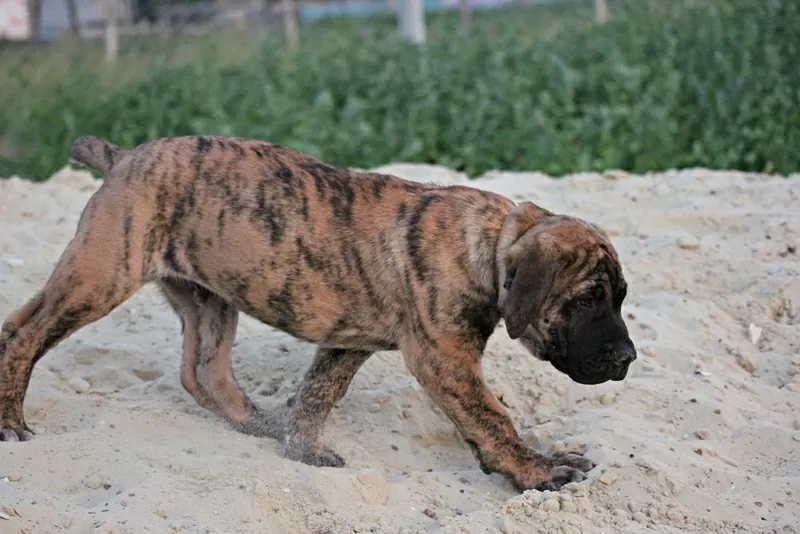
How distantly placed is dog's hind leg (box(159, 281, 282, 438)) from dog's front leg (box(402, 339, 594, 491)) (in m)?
1.26

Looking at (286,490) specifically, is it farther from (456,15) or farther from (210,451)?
(456,15)

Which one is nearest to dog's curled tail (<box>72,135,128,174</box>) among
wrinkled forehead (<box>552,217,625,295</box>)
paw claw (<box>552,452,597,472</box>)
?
wrinkled forehead (<box>552,217,625,295</box>)

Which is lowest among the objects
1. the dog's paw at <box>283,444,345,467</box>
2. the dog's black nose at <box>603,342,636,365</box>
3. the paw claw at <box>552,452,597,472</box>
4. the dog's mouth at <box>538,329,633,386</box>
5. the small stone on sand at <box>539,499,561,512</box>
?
the dog's paw at <box>283,444,345,467</box>

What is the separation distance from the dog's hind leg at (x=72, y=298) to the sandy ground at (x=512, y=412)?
10.6 inches

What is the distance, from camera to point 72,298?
5809 mm

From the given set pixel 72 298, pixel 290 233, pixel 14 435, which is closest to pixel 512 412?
pixel 290 233

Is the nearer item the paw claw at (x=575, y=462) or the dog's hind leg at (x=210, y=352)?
the paw claw at (x=575, y=462)

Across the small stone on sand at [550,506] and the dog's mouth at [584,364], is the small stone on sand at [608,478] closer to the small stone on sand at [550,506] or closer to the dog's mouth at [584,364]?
the small stone on sand at [550,506]

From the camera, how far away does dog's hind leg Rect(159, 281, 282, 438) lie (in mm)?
6473

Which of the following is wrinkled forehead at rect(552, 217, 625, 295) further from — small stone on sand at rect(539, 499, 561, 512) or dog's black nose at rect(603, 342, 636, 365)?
small stone on sand at rect(539, 499, 561, 512)

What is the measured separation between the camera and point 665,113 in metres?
12.2

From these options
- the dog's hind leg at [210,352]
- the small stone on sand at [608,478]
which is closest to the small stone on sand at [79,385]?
the dog's hind leg at [210,352]

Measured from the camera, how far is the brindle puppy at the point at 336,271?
5520 millimetres

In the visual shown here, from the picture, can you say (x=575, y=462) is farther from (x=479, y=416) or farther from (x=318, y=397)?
(x=318, y=397)
